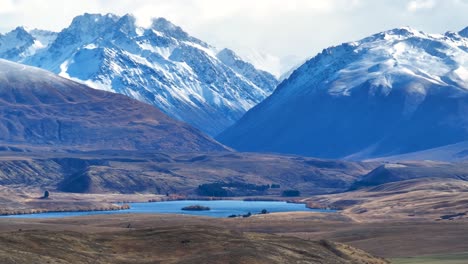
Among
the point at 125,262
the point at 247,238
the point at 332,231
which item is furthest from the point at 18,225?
the point at 125,262

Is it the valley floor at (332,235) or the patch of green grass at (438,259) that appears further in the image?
the patch of green grass at (438,259)

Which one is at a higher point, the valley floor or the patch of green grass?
the valley floor

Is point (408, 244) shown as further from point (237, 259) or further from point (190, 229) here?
point (237, 259)

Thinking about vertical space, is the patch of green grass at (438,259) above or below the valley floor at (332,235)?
below

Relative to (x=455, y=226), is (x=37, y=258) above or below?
below

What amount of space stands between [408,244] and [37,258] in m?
71.2

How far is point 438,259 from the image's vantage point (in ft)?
421

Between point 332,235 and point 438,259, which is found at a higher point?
point 332,235

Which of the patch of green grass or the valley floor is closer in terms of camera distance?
the valley floor

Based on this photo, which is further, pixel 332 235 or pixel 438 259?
pixel 332 235

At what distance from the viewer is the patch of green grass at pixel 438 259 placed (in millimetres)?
123494

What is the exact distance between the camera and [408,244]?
15512cm

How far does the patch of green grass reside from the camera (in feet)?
405

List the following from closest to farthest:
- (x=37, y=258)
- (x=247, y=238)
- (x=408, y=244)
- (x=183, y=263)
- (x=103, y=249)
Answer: (x=37, y=258) → (x=183, y=263) → (x=103, y=249) → (x=247, y=238) → (x=408, y=244)
